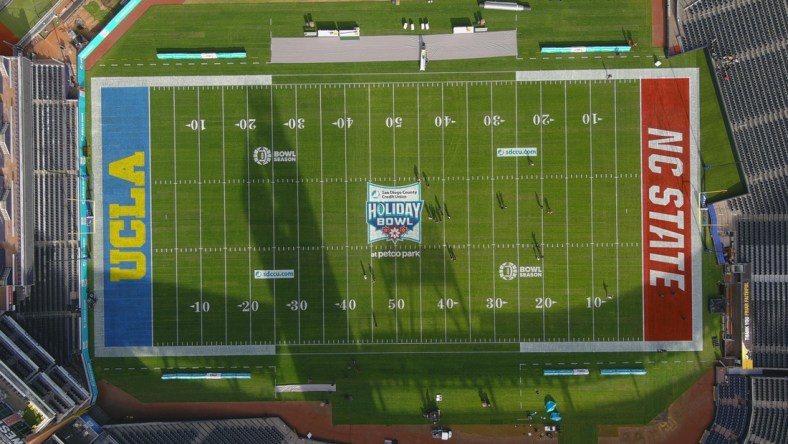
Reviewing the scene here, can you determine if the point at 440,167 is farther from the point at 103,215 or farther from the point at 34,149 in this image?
the point at 34,149

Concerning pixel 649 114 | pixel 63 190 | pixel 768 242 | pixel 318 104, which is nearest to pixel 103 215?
pixel 63 190

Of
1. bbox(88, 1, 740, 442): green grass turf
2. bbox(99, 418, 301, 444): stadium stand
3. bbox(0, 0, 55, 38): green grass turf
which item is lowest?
bbox(99, 418, 301, 444): stadium stand

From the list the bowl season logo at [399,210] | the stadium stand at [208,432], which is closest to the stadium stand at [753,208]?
the bowl season logo at [399,210]

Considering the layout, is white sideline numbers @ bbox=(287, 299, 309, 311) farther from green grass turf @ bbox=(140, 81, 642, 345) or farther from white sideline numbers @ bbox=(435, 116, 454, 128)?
white sideline numbers @ bbox=(435, 116, 454, 128)

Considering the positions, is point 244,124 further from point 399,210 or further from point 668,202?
point 668,202

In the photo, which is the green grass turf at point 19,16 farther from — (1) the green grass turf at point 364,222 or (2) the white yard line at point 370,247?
(2) the white yard line at point 370,247

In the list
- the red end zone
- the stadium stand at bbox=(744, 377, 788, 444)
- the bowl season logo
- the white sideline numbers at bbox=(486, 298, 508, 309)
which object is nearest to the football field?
the white sideline numbers at bbox=(486, 298, 508, 309)

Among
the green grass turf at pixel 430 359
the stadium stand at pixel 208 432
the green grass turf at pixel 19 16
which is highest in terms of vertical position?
the green grass turf at pixel 19 16
